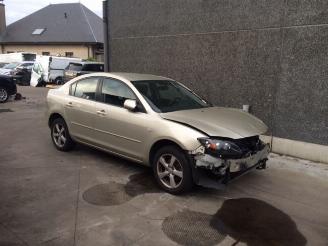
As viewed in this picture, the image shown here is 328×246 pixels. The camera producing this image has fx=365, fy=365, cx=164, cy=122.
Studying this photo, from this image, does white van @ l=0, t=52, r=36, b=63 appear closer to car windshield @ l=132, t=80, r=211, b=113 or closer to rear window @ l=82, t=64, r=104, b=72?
rear window @ l=82, t=64, r=104, b=72

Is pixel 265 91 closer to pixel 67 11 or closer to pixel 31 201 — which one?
pixel 31 201

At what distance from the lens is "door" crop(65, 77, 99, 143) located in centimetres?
606

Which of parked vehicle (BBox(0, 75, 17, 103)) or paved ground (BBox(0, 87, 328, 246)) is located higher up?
parked vehicle (BBox(0, 75, 17, 103))

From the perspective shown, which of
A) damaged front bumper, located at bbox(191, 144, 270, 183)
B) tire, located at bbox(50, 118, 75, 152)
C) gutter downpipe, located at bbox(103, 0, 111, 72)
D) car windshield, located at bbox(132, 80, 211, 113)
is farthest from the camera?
gutter downpipe, located at bbox(103, 0, 111, 72)

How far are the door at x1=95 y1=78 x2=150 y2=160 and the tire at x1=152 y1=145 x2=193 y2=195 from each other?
380 mm

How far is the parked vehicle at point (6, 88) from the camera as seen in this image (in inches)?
577

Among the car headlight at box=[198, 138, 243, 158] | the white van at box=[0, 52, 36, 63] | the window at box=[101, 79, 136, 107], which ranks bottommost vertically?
the car headlight at box=[198, 138, 243, 158]

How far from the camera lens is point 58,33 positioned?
119 ft

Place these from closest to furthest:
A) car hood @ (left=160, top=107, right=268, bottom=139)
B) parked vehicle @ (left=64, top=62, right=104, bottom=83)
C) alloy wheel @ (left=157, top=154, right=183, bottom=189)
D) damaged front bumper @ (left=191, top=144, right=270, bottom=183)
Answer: damaged front bumper @ (left=191, top=144, right=270, bottom=183), car hood @ (left=160, top=107, right=268, bottom=139), alloy wheel @ (left=157, top=154, right=183, bottom=189), parked vehicle @ (left=64, top=62, right=104, bottom=83)

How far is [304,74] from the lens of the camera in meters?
6.67

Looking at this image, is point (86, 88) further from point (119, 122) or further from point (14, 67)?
point (14, 67)

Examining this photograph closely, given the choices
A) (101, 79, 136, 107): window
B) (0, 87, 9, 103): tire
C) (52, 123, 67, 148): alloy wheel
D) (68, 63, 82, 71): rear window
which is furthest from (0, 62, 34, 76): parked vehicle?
(101, 79, 136, 107): window

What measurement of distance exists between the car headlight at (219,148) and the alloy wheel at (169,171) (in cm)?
49

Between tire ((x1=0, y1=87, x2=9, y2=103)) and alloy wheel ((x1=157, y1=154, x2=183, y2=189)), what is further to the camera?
tire ((x1=0, y1=87, x2=9, y2=103))
